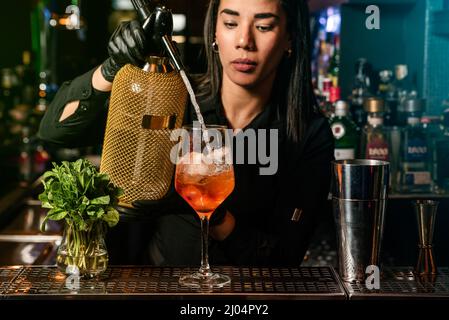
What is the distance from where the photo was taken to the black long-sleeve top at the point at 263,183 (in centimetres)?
239

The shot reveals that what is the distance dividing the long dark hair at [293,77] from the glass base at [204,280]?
2.87 feet

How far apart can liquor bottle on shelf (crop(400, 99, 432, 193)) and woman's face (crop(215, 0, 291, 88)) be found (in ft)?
2.26

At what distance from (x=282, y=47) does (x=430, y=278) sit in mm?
989

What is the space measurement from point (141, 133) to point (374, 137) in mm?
1048

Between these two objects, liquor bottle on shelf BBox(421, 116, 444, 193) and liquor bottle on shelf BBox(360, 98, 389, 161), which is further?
liquor bottle on shelf BBox(421, 116, 444, 193)

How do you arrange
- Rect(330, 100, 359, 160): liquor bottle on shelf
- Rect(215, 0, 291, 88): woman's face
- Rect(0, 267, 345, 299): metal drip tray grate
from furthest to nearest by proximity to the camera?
1. Rect(330, 100, 359, 160): liquor bottle on shelf
2. Rect(215, 0, 291, 88): woman's face
3. Rect(0, 267, 345, 299): metal drip tray grate

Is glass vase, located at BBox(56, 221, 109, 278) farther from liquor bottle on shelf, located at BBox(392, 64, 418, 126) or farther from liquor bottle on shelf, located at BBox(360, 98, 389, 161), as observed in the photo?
liquor bottle on shelf, located at BBox(392, 64, 418, 126)

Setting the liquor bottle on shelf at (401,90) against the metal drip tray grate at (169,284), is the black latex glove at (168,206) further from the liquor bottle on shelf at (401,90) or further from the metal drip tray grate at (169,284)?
the liquor bottle on shelf at (401,90)

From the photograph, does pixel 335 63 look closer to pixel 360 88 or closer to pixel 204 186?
pixel 360 88

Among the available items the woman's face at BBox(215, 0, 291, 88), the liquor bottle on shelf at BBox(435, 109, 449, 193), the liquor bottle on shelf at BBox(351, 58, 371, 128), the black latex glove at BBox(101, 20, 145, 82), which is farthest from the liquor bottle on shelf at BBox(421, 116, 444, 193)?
the black latex glove at BBox(101, 20, 145, 82)

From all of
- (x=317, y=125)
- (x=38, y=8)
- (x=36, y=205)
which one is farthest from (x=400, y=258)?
(x=38, y=8)

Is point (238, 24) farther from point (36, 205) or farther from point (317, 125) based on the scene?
point (36, 205)

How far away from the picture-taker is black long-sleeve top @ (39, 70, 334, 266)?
2395 millimetres

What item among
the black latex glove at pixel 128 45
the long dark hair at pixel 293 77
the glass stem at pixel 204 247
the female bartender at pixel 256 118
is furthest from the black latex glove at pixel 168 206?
Answer: the long dark hair at pixel 293 77
